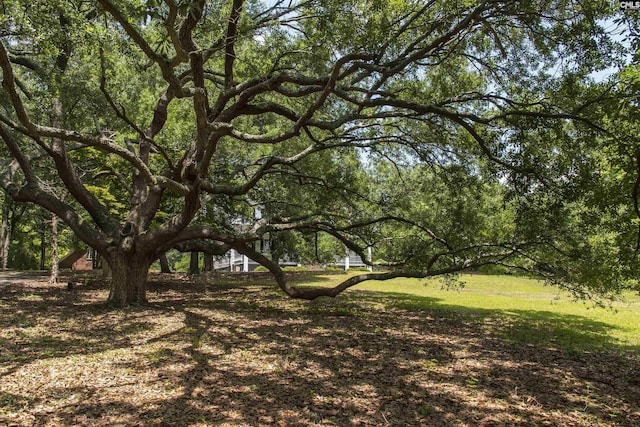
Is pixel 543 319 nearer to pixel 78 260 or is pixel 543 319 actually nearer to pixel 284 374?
pixel 284 374

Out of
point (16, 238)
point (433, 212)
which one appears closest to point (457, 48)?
point (433, 212)

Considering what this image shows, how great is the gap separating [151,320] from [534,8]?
29.7ft

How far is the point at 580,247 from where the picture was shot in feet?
28.4

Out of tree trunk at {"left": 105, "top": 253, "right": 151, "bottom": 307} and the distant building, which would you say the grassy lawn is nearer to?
tree trunk at {"left": 105, "top": 253, "right": 151, "bottom": 307}

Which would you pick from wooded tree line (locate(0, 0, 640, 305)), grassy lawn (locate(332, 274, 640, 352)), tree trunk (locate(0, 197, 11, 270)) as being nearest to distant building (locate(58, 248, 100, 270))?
tree trunk (locate(0, 197, 11, 270))

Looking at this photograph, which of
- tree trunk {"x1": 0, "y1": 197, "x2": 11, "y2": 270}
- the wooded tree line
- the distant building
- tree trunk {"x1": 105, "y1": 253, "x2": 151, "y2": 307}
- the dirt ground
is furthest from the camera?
the distant building

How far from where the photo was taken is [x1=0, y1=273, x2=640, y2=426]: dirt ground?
432 centimetres

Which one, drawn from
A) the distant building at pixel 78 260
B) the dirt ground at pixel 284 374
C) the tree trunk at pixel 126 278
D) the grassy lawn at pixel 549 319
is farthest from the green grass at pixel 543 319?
the distant building at pixel 78 260

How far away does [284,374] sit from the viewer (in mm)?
5516

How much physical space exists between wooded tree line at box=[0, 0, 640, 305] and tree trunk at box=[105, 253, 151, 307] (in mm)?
32

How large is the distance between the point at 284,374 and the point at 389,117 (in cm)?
704

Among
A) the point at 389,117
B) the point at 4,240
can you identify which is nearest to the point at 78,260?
the point at 4,240

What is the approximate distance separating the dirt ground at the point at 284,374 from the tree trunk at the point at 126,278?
1.78 ft

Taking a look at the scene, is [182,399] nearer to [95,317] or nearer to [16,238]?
[95,317]
